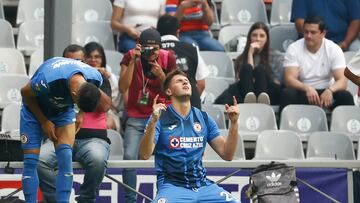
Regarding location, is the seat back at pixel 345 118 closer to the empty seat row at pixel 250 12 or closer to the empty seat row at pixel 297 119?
the empty seat row at pixel 297 119

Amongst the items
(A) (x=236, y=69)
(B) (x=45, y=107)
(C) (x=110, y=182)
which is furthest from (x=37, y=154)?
(A) (x=236, y=69)

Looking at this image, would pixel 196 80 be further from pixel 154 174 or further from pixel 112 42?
pixel 112 42

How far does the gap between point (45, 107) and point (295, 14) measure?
4.76 m

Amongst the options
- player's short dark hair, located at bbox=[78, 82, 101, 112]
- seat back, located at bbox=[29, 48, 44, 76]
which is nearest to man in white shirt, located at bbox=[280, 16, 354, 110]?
seat back, located at bbox=[29, 48, 44, 76]

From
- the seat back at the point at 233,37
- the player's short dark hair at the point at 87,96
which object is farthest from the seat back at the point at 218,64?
the player's short dark hair at the point at 87,96

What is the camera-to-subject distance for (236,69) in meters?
12.9

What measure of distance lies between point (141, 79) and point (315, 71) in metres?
2.58

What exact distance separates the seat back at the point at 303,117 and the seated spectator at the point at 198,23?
1.57 m

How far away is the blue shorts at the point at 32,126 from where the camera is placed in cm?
976

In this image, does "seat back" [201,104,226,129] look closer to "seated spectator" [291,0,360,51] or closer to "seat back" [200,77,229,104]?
"seat back" [200,77,229,104]

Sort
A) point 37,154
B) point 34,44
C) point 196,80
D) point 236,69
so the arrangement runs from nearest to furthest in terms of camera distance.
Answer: point 37,154 → point 196,80 → point 236,69 → point 34,44

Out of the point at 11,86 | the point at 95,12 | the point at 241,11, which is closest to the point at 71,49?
the point at 11,86

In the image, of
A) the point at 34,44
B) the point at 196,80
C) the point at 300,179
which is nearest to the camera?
the point at 300,179

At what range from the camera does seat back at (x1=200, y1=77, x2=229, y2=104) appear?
12.9 meters
